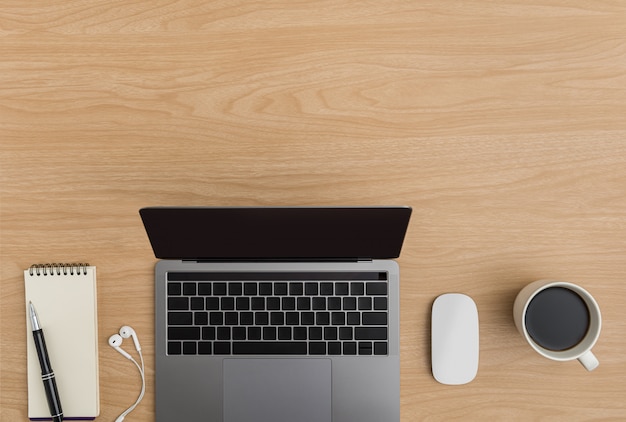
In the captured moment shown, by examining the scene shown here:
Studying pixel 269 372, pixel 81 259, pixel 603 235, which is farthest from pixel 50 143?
pixel 603 235

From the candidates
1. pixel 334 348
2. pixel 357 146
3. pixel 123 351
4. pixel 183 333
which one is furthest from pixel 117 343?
pixel 357 146

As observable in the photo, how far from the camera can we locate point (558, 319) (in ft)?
2.30

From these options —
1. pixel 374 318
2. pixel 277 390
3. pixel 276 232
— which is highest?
pixel 276 232

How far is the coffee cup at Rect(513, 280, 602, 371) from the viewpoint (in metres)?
0.69

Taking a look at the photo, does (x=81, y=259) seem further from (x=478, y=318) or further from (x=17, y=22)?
(x=478, y=318)

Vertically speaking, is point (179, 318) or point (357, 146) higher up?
point (357, 146)

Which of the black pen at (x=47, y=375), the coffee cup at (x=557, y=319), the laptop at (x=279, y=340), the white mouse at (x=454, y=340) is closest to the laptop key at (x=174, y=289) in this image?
Result: the laptop at (x=279, y=340)

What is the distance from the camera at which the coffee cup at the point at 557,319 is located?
0.69 metres

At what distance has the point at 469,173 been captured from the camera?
76 cm

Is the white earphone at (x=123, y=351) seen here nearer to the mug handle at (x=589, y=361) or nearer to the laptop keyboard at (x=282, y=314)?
the laptop keyboard at (x=282, y=314)

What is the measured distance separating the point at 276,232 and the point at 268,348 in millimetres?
200

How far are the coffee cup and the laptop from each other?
0.67 ft

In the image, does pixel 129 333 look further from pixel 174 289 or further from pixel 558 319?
pixel 558 319

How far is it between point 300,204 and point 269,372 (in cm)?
28
